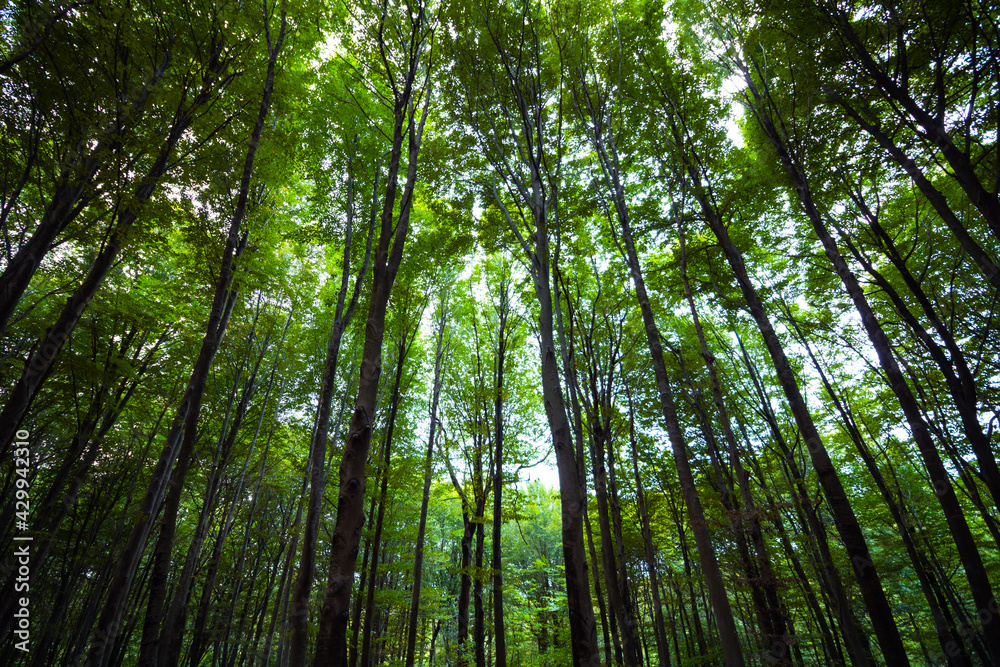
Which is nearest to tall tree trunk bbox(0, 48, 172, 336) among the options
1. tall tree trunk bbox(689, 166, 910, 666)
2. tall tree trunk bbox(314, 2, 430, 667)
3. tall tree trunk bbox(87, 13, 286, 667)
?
tall tree trunk bbox(87, 13, 286, 667)

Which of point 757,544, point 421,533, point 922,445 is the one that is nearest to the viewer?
point 922,445

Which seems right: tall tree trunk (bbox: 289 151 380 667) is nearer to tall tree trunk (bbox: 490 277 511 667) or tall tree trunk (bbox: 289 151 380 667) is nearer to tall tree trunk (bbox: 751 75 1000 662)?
tall tree trunk (bbox: 490 277 511 667)

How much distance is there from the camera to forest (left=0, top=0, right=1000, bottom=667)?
5.04 meters

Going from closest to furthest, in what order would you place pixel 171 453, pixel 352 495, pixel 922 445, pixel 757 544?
pixel 352 495 < pixel 171 453 < pixel 922 445 < pixel 757 544

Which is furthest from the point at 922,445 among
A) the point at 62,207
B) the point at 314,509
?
the point at 62,207

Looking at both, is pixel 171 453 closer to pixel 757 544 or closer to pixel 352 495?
pixel 352 495

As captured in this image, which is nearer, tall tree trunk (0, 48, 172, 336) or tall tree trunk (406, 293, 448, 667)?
tall tree trunk (0, 48, 172, 336)

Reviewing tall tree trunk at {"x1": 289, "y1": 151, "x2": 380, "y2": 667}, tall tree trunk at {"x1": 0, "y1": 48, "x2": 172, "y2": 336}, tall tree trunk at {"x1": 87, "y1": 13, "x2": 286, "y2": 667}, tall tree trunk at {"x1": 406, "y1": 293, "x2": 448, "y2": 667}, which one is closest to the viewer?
tall tree trunk at {"x1": 87, "y1": 13, "x2": 286, "y2": 667}

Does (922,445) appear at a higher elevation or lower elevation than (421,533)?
higher

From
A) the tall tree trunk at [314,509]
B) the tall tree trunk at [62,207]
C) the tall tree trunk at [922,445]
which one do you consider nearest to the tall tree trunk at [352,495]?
the tall tree trunk at [314,509]

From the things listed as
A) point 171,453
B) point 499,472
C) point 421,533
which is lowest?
point 421,533

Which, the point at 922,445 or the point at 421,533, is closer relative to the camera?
the point at 922,445

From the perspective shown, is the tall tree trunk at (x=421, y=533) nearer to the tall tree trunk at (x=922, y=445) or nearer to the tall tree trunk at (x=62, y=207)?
the tall tree trunk at (x=62, y=207)

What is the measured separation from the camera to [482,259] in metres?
12.6
